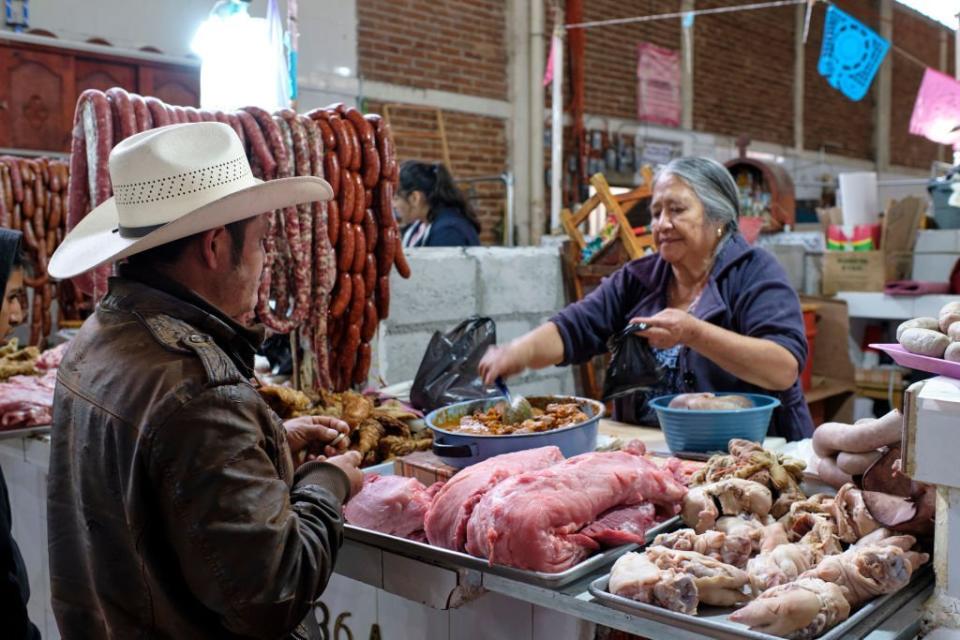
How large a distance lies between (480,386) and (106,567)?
1.89 metres

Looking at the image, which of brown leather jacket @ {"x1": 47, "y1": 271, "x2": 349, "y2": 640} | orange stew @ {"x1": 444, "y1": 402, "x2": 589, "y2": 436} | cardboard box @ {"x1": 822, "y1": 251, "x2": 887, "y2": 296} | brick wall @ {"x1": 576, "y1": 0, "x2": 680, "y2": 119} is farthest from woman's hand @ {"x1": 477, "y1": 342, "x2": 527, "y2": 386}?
brick wall @ {"x1": 576, "y1": 0, "x2": 680, "y2": 119}

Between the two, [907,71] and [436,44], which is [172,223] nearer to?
[436,44]

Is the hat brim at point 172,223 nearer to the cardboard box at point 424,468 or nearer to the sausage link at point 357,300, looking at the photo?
the cardboard box at point 424,468

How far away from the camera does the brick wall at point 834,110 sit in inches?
632

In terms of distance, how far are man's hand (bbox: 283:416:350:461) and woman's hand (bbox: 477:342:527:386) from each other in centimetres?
76

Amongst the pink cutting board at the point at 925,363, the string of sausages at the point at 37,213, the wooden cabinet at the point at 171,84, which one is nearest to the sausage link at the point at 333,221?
the pink cutting board at the point at 925,363

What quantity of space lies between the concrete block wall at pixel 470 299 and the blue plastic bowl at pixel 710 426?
7.33 feet

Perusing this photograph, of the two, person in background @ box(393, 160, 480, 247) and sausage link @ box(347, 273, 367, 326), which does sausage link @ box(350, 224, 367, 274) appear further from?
person in background @ box(393, 160, 480, 247)

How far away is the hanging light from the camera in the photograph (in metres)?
3.73

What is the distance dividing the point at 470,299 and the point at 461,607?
3375 mm

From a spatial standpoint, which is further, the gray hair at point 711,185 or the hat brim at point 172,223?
the gray hair at point 711,185

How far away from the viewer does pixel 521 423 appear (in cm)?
246

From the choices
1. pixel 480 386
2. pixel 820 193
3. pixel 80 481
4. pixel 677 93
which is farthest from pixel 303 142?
pixel 820 193

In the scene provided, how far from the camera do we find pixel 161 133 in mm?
1916
